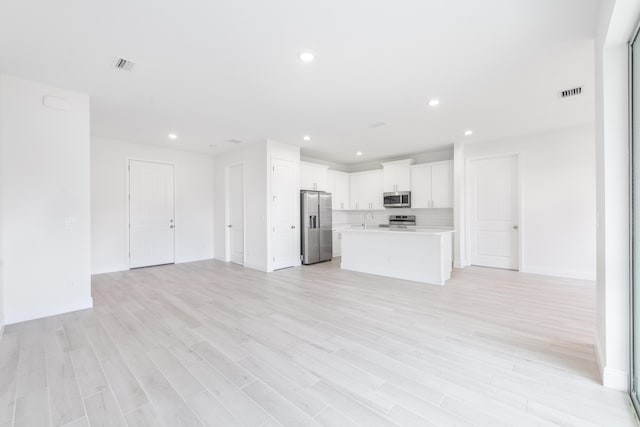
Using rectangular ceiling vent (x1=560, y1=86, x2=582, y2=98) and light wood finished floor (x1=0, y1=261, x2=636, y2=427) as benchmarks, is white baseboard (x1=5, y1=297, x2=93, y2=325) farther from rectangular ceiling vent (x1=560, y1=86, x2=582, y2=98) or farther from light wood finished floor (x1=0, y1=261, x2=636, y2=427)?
rectangular ceiling vent (x1=560, y1=86, x2=582, y2=98)

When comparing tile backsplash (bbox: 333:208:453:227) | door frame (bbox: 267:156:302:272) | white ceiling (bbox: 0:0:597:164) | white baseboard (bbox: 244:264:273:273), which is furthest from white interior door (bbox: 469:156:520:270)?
white baseboard (bbox: 244:264:273:273)

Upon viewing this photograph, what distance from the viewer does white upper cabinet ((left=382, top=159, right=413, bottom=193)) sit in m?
6.89

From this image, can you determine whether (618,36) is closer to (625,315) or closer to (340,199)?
(625,315)

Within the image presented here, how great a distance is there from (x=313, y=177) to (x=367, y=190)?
1.77 metres

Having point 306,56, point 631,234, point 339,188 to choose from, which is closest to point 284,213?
point 339,188

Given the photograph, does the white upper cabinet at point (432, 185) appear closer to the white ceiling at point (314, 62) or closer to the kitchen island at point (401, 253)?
the kitchen island at point (401, 253)

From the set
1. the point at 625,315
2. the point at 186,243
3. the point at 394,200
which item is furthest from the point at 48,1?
the point at 394,200

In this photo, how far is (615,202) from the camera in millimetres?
1864

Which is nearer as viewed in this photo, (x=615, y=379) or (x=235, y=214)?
(x=615, y=379)

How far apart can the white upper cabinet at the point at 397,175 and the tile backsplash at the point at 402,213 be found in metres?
0.69

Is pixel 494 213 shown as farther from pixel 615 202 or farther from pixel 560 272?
pixel 615 202

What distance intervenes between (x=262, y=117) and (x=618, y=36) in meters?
3.86

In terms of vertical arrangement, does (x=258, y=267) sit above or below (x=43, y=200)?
below

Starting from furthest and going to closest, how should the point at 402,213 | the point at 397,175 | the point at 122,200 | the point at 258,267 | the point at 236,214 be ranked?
the point at 402,213
the point at 397,175
the point at 236,214
the point at 258,267
the point at 122,200
